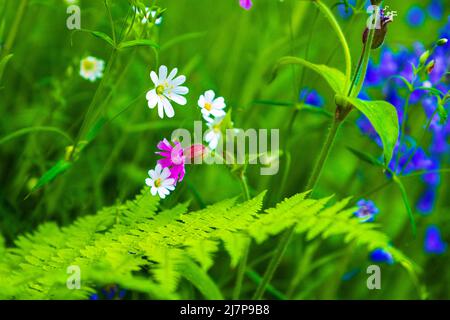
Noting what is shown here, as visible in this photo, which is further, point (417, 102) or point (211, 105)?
point (417, 102)

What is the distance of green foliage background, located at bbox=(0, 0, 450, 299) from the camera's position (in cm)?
170

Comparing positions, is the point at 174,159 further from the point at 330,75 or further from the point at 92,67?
the point at 92,67

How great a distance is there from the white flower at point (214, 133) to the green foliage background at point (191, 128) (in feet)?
0.64

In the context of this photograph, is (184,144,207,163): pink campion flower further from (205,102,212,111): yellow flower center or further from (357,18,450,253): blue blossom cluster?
(357,18,450,253): blue blossom cluster

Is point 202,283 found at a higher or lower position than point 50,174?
lower

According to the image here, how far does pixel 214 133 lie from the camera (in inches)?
53.5

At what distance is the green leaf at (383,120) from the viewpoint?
1146 millimetres

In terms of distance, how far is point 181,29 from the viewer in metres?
2.58

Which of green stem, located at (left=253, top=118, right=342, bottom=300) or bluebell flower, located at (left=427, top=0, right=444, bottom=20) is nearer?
green stem, located at (left=253, top=118, right=342, bottom=300)

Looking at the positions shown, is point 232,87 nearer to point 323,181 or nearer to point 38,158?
point 323,181

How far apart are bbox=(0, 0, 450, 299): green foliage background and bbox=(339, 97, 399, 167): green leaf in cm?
36

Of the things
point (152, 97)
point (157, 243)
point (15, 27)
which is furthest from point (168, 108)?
point (15, 27)

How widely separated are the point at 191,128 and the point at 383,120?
913 mm

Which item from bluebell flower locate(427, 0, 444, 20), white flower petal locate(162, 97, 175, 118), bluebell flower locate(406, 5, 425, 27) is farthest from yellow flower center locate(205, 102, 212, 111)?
bluebell flower locate(427, 0, 444, 20)
